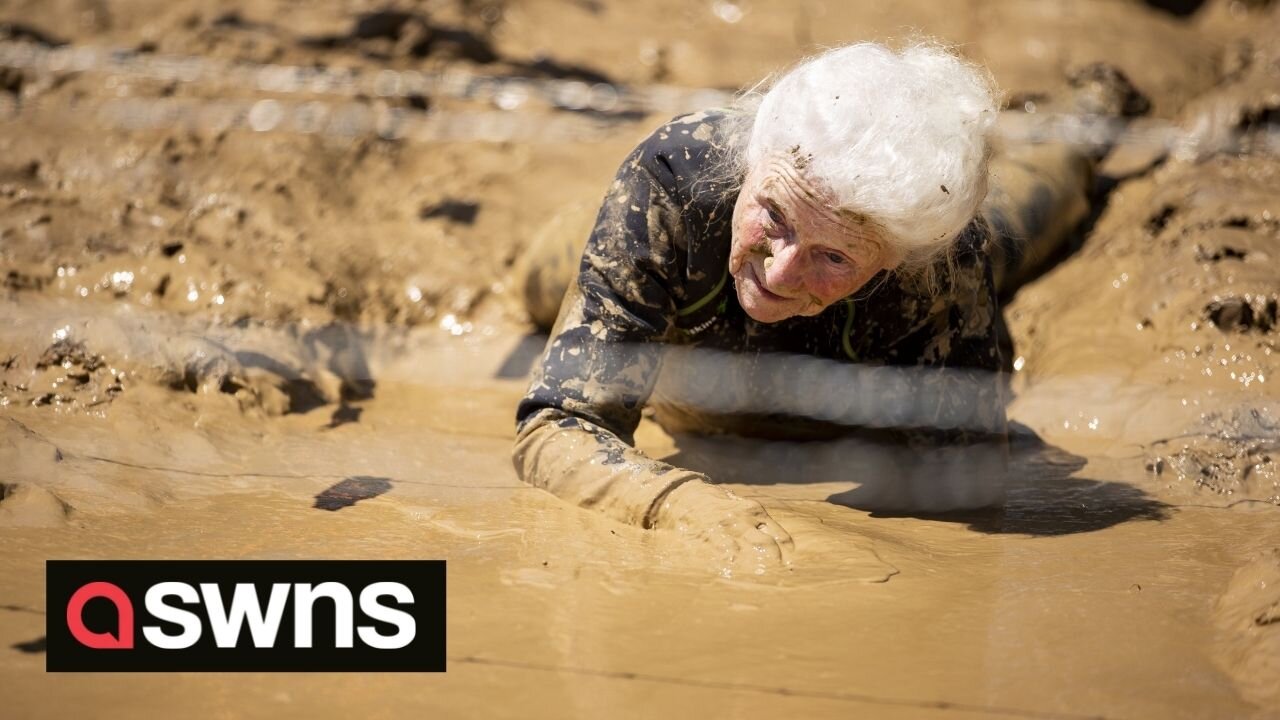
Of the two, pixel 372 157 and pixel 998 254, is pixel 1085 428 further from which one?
pixel 372 157

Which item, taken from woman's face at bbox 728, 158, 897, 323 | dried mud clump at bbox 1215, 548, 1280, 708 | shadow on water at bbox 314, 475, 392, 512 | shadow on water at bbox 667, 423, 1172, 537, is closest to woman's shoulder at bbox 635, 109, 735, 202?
woman's face at bbox 728, 158, 897, 323

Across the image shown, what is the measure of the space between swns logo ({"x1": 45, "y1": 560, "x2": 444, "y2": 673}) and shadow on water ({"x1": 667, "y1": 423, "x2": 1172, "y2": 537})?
1.02 metres

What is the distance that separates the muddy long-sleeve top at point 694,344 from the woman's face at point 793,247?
0.16 meters

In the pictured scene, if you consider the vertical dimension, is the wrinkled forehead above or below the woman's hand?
above

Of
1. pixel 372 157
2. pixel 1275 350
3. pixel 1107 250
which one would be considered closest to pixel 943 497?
pixel 1275 350

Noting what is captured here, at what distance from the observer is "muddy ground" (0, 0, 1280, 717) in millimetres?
1950

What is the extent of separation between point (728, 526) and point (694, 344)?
68 centimetres

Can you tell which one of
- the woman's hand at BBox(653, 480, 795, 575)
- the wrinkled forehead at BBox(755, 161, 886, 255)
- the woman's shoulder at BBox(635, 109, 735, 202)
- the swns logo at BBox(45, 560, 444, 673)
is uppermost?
the woman's shoulder at BBox(635, 109, 735, 202)

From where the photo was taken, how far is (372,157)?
14.9 feet

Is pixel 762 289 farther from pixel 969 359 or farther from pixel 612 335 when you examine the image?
pixel 969 359

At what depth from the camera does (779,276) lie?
2424 mm

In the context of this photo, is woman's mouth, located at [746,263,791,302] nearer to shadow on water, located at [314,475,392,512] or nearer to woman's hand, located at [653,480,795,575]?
woman's hand, located at [653,480,795,575]

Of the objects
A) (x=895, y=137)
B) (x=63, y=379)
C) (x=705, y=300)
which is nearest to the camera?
(x=895, y=137)

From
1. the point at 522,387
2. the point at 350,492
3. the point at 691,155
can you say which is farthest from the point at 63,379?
the point at 691,155
